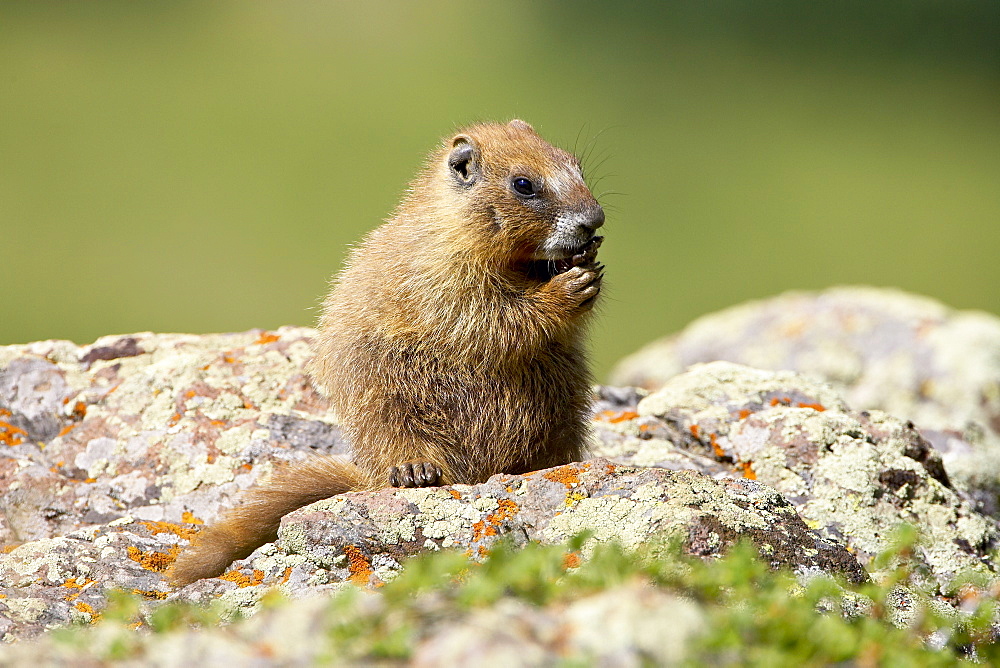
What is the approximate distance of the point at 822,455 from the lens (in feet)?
18.9

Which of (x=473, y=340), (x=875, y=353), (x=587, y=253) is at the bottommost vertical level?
(x=875, y=353)

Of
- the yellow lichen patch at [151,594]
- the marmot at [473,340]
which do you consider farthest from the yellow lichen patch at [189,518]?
the yellow lichen patch at [151,594]

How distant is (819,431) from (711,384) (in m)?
1.17

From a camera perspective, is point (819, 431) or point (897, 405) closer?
point (819, 431)

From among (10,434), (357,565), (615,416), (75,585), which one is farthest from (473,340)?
(10,434)

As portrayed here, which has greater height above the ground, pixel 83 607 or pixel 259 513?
pixel 259 513

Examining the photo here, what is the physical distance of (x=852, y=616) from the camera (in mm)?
3654

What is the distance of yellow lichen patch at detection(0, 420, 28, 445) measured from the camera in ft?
19.4

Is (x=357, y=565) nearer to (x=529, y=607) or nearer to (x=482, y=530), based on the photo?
(x=482, y=530)

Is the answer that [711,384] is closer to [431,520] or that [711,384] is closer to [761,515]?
[761,515]

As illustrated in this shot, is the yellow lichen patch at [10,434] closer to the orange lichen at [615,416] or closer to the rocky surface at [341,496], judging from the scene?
the rocky surface at [341,496]

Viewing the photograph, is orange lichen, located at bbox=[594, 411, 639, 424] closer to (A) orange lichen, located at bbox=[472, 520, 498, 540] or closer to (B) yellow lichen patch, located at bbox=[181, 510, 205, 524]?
(A) orange lichen, located at bbox=[472, 520, 498, 540]

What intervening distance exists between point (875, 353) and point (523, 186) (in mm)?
5672

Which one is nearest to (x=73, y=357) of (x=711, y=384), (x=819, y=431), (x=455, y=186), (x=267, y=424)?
(x=267, y=424)
